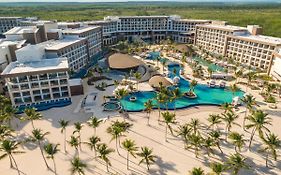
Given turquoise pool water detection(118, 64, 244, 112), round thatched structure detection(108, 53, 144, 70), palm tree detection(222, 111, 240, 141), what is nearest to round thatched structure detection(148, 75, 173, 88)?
turquoise pool water detection(118, 64, 244, 112)

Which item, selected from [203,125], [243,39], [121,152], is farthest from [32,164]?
[243,39]

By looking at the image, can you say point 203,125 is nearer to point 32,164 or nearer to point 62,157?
point 62,157

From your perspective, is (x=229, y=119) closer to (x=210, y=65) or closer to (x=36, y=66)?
(x=36, y=66)

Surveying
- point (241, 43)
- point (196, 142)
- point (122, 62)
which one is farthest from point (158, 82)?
point (241, 43)

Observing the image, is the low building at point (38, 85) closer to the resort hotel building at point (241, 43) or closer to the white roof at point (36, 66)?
the white roof at point (36, 66)

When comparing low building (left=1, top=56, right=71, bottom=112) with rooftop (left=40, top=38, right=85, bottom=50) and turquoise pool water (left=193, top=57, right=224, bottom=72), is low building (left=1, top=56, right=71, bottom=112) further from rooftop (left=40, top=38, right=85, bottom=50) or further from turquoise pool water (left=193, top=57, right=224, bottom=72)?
turquoise pool water (left=193, top=57, right=224, bottom=72)

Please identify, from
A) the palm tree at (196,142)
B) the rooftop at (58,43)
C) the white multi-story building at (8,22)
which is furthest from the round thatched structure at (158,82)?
the white multi-story building at (8,22)
